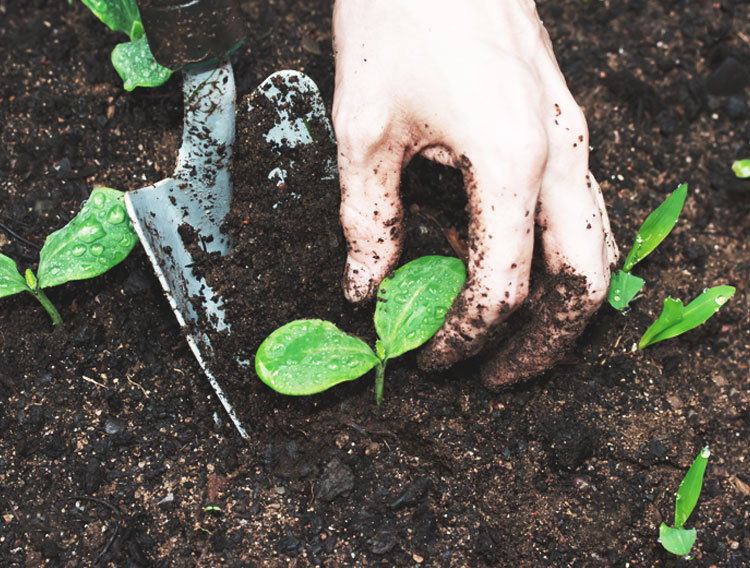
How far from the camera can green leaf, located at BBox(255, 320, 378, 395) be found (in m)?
1.41

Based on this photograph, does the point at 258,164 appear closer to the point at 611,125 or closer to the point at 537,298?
the point at 537,298

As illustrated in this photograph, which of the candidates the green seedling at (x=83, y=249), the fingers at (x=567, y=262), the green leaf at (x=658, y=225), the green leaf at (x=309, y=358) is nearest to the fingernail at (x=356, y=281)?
the green leaf at (x=309, y=358)

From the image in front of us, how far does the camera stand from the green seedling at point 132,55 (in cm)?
172

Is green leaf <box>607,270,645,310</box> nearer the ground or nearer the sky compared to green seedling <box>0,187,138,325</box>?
nearer the ground

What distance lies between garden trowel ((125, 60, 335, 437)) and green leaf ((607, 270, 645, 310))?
728 millimetres

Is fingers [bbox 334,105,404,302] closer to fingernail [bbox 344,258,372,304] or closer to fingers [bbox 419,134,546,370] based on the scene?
fingernail [bbox 344,258,372,304]

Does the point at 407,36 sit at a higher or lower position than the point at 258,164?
higher

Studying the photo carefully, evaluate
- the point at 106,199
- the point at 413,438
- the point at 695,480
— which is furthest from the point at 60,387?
the point at 695,480

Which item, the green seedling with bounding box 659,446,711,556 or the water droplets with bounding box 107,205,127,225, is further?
the water droplets with bounding box 107,205,127,225

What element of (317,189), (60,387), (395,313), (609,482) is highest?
(317,189)

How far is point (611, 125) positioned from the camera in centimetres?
209

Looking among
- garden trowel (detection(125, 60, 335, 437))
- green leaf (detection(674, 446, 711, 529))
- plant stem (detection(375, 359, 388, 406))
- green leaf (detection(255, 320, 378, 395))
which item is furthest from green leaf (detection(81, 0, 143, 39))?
green leaf (detection(674, 446, 711, 529))

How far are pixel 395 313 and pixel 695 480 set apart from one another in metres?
0.69

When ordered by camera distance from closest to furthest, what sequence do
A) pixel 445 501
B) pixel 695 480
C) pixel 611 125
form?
pixel 695 480 < pixel 445 501 < pixel 611 125
